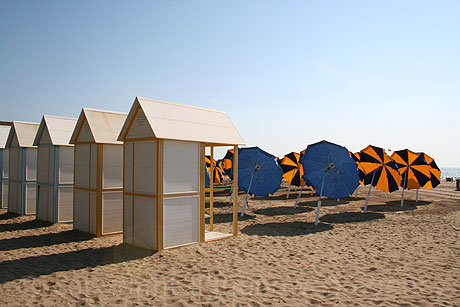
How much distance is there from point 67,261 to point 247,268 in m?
4.48

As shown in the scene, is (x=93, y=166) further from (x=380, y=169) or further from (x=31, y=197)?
(x=380, y=169)

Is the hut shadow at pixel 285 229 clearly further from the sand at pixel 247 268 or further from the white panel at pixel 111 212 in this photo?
the white panel at pixel 111 212

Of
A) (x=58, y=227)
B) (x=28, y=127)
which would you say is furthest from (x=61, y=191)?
(x=28, y=127)

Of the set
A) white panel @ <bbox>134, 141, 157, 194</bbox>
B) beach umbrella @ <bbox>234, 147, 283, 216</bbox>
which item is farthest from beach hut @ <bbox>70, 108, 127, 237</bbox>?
beach umbrella @ <bbox>234, 147, 283, 216</bbox>

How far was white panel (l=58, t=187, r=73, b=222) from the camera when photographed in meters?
14.0

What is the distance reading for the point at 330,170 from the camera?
47.6 ft

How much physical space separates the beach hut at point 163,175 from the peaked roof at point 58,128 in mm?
5445

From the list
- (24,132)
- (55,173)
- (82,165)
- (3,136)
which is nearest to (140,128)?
(82,165)

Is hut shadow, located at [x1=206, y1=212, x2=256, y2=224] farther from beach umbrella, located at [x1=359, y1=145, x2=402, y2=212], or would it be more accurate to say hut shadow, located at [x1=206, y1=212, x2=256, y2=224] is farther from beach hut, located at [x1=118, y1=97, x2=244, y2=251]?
beach umbrella, located at [x1=359, y1=145, x2=402, y2=212]

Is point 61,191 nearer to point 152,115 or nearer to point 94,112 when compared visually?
point 94,112

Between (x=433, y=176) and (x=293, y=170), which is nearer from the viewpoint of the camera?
(x=433, y=176)

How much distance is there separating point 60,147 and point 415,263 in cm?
1315

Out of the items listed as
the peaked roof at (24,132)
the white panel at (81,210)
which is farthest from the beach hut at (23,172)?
the white panel at (81,210)

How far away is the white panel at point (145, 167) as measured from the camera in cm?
930
